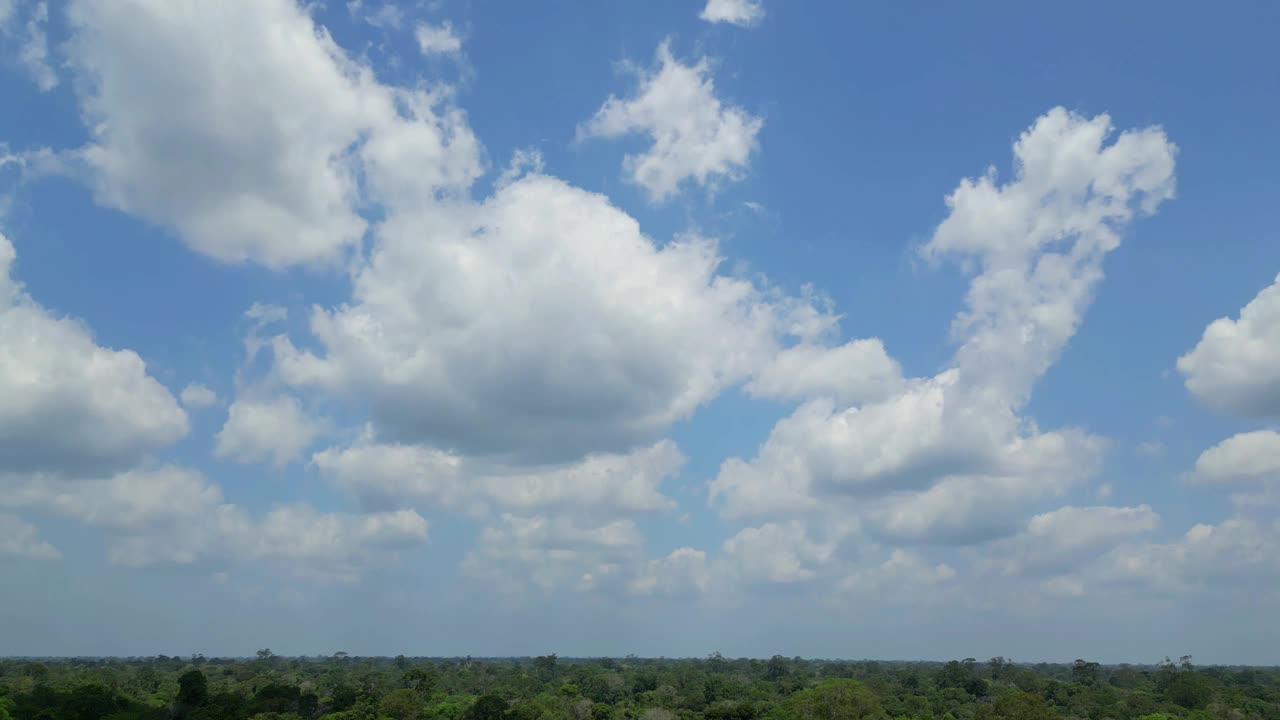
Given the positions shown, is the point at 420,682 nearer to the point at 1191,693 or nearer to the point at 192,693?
the point at 192,693

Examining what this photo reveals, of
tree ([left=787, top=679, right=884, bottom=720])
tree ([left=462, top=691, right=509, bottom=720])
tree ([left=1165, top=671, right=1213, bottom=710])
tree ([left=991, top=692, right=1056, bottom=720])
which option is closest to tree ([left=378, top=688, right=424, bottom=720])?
tree ([left=462, top=691, right=509, bottom=720])

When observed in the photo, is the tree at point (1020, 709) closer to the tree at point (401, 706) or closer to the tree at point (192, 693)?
the tree at point (401, 706)

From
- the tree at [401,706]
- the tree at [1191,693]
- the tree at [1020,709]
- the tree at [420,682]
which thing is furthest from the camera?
the tree at [420,682]

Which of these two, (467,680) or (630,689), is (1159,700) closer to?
(630,689)

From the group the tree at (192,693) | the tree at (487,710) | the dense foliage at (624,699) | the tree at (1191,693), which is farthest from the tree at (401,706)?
the tree at (1191,693)

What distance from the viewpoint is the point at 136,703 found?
105 metres

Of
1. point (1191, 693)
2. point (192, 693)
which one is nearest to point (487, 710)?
point (192, 693)

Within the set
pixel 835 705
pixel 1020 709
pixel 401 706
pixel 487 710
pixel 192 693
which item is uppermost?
pixel 1020 709

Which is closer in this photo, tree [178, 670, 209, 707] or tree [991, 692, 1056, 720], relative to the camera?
tree [991, 692, 1056, 720]

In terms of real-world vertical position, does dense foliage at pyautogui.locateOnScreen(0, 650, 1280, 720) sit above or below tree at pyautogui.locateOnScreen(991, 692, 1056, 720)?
below

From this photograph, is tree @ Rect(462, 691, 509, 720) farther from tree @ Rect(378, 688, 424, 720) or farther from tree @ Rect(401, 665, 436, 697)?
tree @ Rect(401, 665, 436, 697)

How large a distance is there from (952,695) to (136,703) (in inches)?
4856

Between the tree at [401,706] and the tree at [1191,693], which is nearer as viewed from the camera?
the tree at [401,706]

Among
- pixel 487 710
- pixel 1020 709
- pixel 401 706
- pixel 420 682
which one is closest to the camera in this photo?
pixel 1020 709
